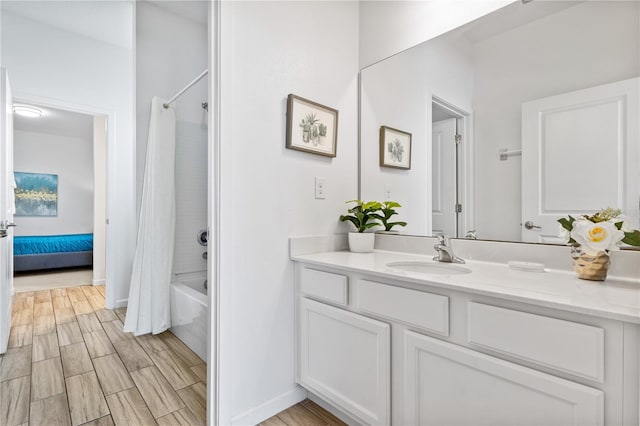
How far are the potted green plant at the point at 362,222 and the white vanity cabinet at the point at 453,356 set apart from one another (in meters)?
0.36

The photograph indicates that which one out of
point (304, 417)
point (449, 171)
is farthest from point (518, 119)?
point (304, 417)

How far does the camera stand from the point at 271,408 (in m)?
1.50

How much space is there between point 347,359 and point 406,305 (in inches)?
15.9

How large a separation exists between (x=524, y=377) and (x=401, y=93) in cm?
148

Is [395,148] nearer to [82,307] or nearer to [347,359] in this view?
[347,359]

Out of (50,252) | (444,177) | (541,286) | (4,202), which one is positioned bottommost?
(50,252)

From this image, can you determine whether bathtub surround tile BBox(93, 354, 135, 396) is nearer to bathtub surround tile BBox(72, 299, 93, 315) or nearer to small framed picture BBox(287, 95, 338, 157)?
bathtub surround tile BBox(72, 299, 93, 315)

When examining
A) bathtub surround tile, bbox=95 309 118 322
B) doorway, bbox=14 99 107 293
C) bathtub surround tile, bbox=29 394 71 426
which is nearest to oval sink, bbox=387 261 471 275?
bathtub surround tile, bbox=29 394 71 426

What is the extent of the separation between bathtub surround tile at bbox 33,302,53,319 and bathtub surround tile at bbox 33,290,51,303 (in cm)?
16

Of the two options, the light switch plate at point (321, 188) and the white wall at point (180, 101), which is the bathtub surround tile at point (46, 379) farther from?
the light switch plate at point (321, 188)

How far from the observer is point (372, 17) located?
1.88m

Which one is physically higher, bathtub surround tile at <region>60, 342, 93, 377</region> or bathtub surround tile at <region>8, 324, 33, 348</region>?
bathtub surround tile at <region>8, 324, 33, 348</region>

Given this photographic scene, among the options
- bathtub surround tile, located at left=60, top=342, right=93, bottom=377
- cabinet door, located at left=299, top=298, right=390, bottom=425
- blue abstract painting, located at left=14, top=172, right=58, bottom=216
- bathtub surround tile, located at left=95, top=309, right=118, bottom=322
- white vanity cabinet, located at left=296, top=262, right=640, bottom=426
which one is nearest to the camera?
white vanity cabinet, located at left=296, top=262, right=640, bottom=426

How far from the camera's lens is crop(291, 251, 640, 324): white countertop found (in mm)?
762
